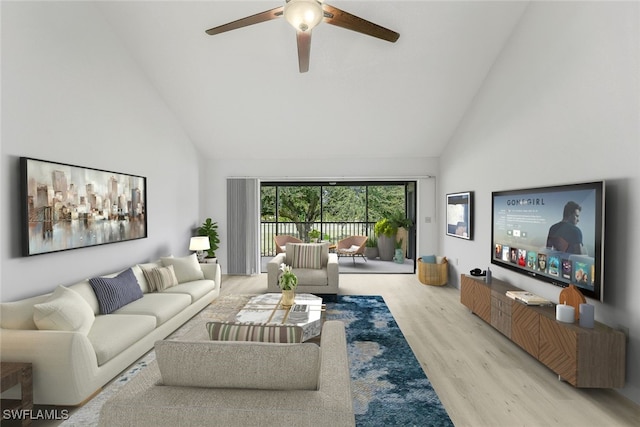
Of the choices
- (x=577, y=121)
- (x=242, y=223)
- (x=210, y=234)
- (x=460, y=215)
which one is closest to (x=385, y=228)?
(x=460, y=215)

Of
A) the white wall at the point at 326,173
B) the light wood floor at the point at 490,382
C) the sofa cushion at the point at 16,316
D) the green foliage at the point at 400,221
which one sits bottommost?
the light wood floor at the point at 490,382

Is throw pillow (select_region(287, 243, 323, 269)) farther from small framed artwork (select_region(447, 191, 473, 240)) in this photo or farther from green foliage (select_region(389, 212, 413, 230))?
green foliage (select_region(389, 212, 413, 230))

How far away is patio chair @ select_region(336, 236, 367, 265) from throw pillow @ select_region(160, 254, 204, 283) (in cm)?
420

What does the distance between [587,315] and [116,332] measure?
12.4 feet

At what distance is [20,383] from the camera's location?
2.21 meters

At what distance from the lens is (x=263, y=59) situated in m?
4.64

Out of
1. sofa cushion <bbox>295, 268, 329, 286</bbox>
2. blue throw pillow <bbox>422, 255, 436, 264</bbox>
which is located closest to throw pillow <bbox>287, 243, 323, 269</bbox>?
sofa cushion <bbox>295, 268, 329, 286</bbox>

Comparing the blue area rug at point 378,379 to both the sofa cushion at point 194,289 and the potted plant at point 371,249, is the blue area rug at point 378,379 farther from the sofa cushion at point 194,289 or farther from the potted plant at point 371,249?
the potted plant at point 371,249

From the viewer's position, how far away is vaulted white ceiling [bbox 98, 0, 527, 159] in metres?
4.01

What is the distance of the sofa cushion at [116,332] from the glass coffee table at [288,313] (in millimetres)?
849

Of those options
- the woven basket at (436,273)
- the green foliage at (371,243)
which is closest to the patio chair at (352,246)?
the green foliage at (371,243)

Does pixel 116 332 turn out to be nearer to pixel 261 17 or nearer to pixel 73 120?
pixel 73 120

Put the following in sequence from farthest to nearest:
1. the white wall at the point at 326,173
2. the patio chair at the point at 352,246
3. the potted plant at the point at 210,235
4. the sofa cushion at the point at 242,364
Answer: the patio chair at the point at 352,246
the white wall at the point at 326,173
the potted plant at the point at 210,235
the sofa cushion at the point at 242,364

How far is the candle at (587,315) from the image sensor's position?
8.73 ft
